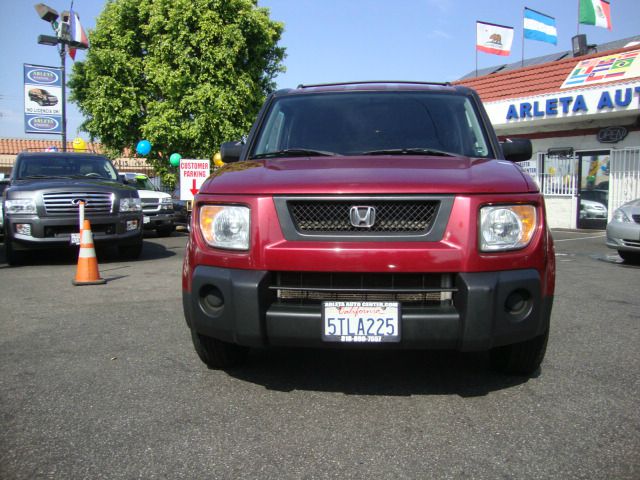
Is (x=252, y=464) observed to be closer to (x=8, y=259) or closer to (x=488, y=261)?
(x=488, y=261)

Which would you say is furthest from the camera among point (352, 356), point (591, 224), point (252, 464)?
point (591, 224)

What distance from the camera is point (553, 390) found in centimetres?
322

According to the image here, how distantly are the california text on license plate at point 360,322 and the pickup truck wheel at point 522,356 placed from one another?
2.97ft

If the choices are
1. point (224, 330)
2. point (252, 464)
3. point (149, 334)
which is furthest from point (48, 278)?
point (252, 464)

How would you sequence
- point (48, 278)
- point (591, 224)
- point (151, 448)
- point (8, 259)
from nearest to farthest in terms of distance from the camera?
point (151, 448) < point (48, 278) < point (8, 259) < point (591, 224)

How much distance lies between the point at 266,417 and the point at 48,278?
5729mm

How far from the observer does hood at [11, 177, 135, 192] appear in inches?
337

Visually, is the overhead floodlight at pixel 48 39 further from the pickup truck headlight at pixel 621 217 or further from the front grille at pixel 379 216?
the front grille at pixel 379 216

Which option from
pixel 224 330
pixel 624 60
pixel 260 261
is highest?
pixel 624 60

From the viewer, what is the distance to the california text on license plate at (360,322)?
9.10 ft

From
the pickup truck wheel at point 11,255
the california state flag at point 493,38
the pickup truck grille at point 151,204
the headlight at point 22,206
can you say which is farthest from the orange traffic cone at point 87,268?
the california state flag at point 493,38

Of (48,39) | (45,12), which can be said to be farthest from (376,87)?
(45,12)

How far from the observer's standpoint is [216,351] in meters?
3.42

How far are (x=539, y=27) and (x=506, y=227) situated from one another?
23.8 meters
